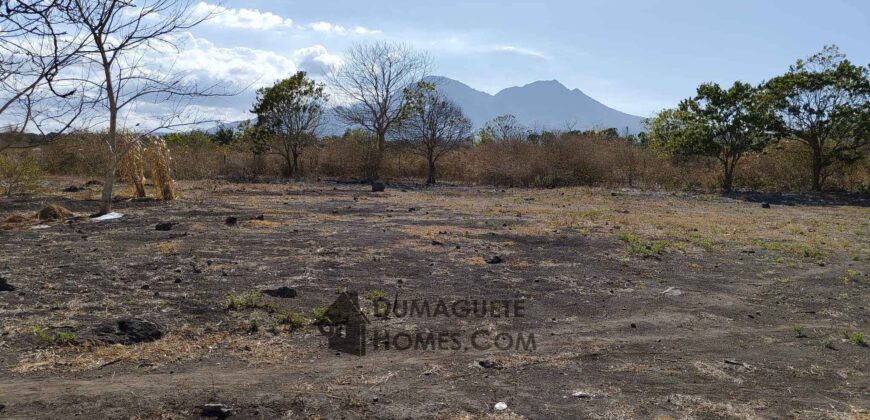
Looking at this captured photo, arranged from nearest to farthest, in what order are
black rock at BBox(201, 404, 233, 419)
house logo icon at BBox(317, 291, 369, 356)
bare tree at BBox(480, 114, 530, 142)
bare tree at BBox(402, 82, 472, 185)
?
1. black rock at BBox(201, 404, 233, 419)
2. house logo icon at BBox(317, 291, 369, 356)
3. bare tree at BBox(402, 82, 472, 185)
4. bare tree at BBox(480, 114, 530, 142)

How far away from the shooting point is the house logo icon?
4.71 meters

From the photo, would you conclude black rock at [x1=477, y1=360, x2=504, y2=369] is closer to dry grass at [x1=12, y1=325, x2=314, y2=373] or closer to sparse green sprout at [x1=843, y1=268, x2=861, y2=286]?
dry grass at [x1=12, y1=325, x2=314, y2=373]

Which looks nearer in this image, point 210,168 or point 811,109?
point 811,109

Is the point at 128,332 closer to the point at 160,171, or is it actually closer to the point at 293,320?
the point at 293,320

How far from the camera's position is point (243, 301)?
5.58 meters

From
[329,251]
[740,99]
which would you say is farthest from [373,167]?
[329,251]

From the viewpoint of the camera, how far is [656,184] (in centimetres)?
2542

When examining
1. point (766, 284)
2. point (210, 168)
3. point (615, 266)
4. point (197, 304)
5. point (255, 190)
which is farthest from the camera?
point (210, 168)

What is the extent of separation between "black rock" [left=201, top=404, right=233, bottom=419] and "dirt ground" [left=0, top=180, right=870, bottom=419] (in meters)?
0.04

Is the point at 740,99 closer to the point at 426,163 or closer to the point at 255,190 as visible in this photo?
the point at 426,163

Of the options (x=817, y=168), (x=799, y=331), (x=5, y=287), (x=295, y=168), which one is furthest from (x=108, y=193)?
(x=817, y=168)

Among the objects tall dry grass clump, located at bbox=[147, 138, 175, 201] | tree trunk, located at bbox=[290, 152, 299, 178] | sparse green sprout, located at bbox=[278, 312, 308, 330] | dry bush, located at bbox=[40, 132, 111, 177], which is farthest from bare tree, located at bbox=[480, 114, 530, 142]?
sparse green sprout, located at bbox=[278, 312, 308, 330]

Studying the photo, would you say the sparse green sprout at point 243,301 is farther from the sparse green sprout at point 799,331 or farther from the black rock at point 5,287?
the sparse green sprout at point 799,331

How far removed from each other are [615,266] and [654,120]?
24.3 meters
